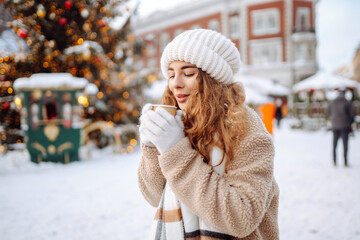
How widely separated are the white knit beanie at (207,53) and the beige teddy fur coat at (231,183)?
0.33 meters

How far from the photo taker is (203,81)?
1.22 metres

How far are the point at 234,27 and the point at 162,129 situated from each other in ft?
85.9

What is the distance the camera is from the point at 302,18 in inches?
920

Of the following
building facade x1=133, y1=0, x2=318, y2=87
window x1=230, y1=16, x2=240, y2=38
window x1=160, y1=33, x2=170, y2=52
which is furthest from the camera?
window x1=160, y1=33, x2=170, y2=52

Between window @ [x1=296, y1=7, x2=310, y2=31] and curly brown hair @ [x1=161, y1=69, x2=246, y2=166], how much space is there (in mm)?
25795

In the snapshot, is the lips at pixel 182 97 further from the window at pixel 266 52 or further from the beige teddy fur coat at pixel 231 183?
the window at pixel 266 52

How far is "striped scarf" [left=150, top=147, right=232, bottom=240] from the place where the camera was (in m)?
1.05

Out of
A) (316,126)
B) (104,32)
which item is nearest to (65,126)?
(104,32)

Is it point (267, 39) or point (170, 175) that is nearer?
point (170, 175)

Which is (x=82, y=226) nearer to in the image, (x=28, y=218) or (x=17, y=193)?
(x=28, y=218)

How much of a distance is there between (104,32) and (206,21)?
19645 mm

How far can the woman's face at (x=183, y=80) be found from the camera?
121cm

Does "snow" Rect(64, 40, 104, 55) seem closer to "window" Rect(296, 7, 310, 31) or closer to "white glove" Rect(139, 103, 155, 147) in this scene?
"white glove" Rect(139, 103, 155, 147)

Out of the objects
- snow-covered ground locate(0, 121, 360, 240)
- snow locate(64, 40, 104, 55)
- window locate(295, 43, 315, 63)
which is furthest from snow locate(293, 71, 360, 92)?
snow locate(64, 40, 104, 55)
